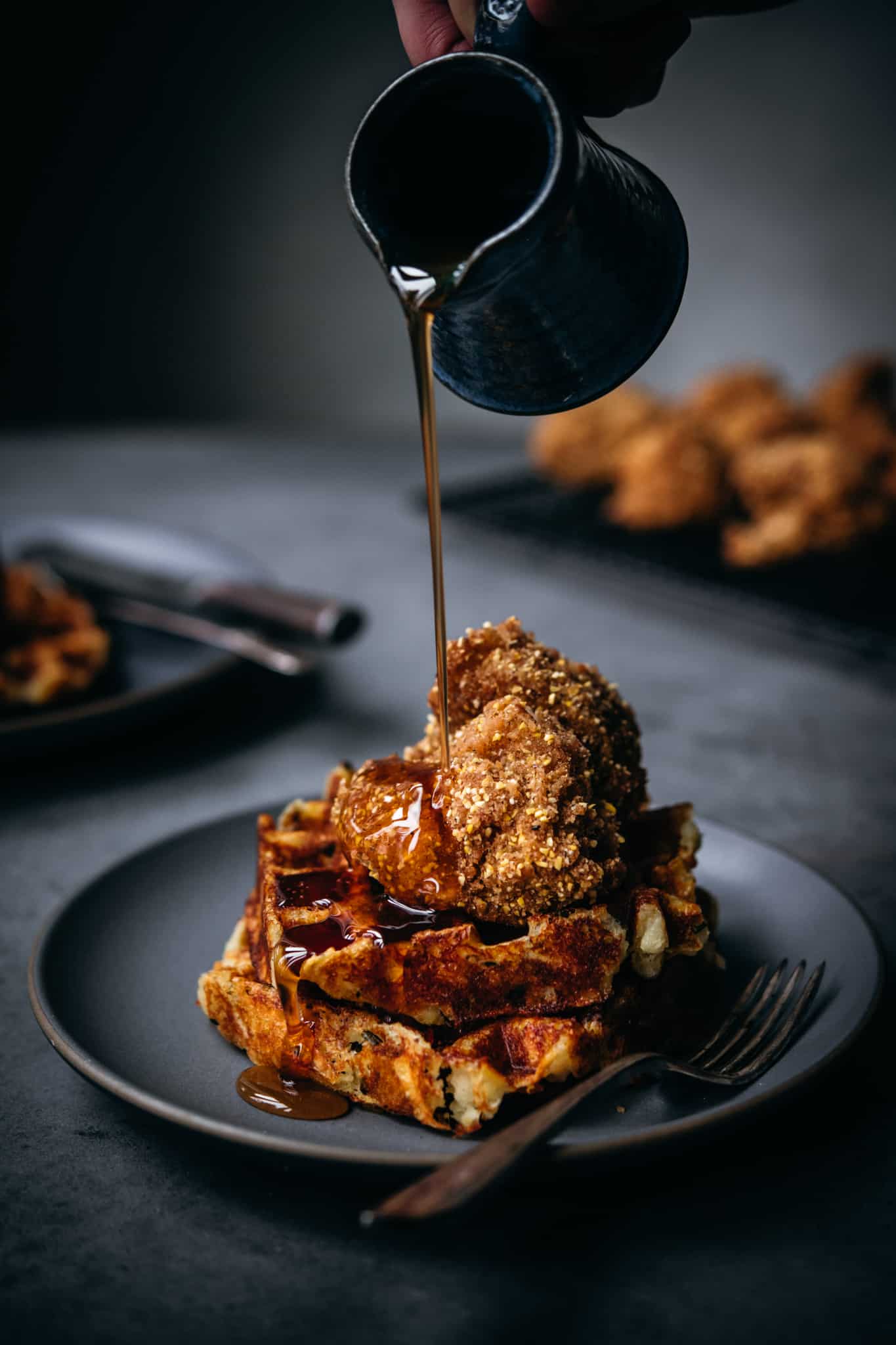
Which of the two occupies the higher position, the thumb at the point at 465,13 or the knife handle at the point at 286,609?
the thumb at the point at 465,13

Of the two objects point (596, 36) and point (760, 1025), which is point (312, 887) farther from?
point (596, 36)

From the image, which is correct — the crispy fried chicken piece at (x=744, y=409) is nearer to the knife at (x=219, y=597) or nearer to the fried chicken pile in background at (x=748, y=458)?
the fried chicken pile in background at (x=748, y=458)

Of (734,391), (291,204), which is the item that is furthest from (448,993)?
(291,204)

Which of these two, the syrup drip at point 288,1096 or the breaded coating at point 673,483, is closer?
the syrup drip at point 288,1096

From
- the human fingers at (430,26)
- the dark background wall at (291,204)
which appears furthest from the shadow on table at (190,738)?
the dark background wall at (291,204)

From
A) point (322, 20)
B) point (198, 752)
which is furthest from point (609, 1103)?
point (322, 20)

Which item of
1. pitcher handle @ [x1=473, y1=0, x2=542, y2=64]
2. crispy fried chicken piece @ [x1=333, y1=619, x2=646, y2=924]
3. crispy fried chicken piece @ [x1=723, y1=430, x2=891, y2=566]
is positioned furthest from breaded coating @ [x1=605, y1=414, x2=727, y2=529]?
pitcher handle @ [x1=473, y1=0, x2=542, y2=64]

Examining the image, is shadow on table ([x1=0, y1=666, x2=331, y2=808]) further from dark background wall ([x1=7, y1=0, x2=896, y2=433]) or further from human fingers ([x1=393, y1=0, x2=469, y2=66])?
dark background wall ([x1=7, y1=0, x2=896, y2=433])
